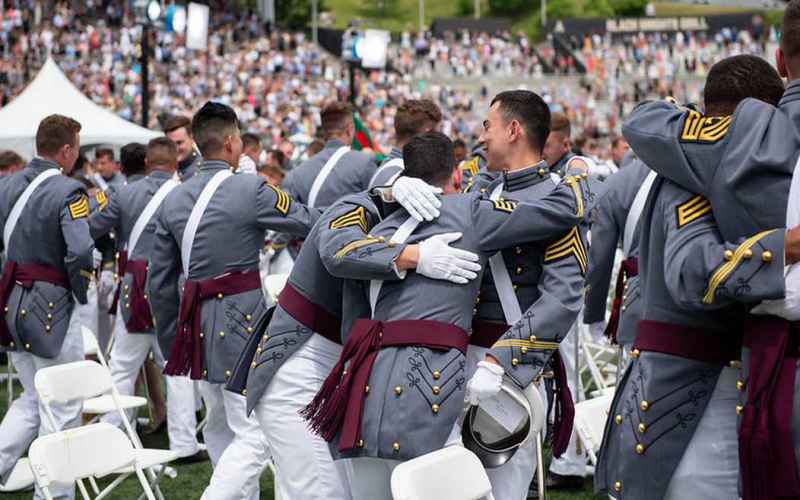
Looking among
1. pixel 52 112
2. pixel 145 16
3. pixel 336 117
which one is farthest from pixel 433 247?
pixel 52 112

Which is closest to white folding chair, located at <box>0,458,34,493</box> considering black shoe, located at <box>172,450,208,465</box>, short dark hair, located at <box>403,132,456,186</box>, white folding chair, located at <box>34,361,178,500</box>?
black shoe, located at <box>172,450,208,465</box>

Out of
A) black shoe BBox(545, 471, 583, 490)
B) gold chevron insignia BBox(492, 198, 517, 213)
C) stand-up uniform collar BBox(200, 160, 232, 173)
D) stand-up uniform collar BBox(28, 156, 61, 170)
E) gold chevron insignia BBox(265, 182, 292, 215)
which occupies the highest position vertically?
gold chevron insignia BBox(492, 198, 517, 213)

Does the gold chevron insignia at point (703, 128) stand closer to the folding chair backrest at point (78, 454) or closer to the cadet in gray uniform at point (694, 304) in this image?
the cadet in gray uniform at point (694, 304)

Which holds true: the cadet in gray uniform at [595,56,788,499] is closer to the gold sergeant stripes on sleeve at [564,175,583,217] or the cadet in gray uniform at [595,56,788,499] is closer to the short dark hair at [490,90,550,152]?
the gold sergeant stripes on sleeve at [564,175,583,217]

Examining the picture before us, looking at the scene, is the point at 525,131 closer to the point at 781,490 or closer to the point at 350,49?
the point at 781,490

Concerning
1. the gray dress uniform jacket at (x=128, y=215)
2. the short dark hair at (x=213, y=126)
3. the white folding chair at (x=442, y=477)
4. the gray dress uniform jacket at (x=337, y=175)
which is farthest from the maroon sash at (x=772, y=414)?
the gray dress uniform jacket at (x=337, y=175)

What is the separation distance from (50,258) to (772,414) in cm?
489

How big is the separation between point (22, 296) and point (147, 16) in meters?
7.95

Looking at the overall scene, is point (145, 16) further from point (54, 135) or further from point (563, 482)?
point (563, 482)

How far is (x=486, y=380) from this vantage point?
12.2ft

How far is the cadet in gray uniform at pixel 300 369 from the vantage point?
447 cm

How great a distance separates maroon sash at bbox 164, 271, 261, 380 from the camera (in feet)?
19.3

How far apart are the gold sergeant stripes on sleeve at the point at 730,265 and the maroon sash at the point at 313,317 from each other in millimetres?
1946

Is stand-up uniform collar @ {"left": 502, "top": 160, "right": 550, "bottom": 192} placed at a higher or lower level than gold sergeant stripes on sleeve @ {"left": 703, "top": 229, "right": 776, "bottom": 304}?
higher
